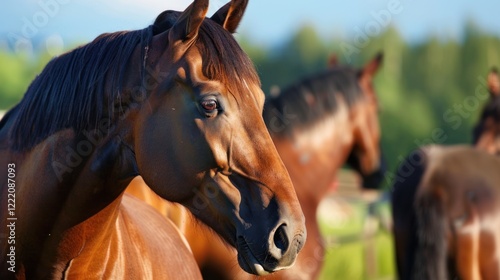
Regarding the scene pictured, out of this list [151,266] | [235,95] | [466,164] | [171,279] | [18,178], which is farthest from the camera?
[466,164]

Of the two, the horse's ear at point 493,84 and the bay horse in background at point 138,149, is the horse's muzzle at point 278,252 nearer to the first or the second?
the bay horse in background at point 138,149

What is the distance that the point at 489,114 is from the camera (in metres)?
8.79

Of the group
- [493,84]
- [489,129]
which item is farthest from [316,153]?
[493,84]

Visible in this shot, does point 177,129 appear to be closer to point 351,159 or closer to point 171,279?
point 171,279

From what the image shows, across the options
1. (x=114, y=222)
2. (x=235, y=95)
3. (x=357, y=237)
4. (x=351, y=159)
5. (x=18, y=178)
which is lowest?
(x=357, y=237)

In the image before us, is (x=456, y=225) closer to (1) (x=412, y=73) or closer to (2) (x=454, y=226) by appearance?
(2) (x=454, y=226)

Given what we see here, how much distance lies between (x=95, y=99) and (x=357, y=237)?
11111mm

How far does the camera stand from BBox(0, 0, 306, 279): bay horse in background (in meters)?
2.29

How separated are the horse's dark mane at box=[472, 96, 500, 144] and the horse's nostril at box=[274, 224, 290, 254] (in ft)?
23.3

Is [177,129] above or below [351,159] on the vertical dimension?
above

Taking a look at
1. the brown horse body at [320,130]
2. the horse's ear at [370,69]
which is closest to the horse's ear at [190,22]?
the brown horse body at [320,130]

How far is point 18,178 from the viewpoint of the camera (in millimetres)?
2500

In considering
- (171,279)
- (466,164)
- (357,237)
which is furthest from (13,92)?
(171,279)

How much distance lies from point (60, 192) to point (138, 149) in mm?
300
